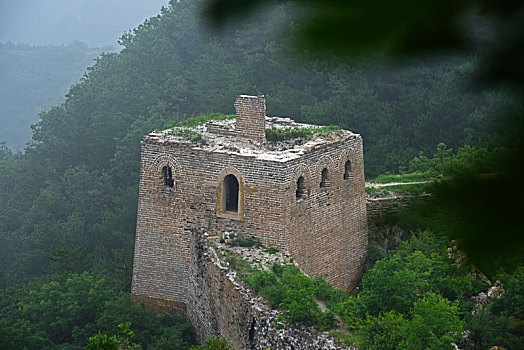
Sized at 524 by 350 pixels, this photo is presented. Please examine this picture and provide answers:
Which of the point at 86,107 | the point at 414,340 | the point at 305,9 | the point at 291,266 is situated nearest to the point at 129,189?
the point at 86,107

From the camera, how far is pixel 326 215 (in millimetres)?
16203

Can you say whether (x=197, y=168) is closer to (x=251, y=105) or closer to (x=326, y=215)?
(x=251, y=105)

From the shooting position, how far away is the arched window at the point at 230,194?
15.5 m

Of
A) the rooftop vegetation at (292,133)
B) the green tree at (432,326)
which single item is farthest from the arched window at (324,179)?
the green tree at (432,326)

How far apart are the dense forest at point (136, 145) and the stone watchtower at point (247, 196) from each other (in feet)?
4.03

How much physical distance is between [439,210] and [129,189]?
3380 centimetres

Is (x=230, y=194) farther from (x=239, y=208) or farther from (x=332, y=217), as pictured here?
(x=332, y=217)

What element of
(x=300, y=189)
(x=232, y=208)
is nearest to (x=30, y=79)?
(x=232, y=208)

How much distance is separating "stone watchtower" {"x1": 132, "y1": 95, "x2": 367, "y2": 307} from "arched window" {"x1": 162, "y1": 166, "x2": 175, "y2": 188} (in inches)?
0.9

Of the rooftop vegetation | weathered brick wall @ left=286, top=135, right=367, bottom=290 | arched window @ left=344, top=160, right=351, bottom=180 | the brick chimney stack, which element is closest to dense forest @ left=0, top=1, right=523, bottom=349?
weathered brick wall @ left=286, top=135, right=367, bottom=290

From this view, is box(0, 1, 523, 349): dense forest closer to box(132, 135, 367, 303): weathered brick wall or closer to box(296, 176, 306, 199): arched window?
box(132, 135, 367, 303): weathered brick wall

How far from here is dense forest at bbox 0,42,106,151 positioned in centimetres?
7019

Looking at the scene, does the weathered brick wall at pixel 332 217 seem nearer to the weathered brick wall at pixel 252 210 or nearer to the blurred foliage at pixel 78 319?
the weathered brick wall at pixel 252 210

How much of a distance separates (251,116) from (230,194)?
1885mm
